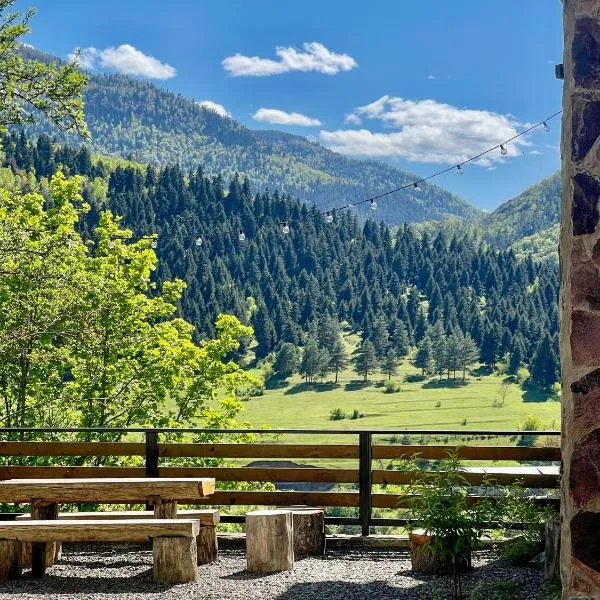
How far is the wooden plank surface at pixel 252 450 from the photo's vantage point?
335 inches

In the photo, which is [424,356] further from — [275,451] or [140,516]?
[140,516]

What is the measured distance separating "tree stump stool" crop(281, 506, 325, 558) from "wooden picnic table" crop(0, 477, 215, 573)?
37.3 inches

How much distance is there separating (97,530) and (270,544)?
146 cm

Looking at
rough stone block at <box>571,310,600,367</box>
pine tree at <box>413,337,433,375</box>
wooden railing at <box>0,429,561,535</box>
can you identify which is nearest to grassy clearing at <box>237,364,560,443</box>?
pine tree at <box>413,337,433,375</box>

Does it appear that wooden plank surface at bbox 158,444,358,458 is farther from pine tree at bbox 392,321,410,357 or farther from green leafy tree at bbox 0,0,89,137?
pine tree at bbox 392,321,410,357

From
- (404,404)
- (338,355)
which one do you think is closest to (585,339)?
(404,404)

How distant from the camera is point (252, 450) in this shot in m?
8.61

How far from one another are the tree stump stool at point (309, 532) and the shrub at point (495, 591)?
5.61ft

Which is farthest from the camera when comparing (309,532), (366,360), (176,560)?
(366,360)

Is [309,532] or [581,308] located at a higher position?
[581,308]

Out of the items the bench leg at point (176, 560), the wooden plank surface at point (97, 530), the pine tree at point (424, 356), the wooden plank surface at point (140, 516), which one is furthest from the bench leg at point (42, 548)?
the pine tree at point (424, 356)

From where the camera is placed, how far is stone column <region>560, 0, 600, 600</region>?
4840 mm

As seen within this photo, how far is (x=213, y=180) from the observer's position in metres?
170

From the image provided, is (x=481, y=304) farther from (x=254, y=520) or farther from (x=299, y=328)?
(x=254, y=520)
